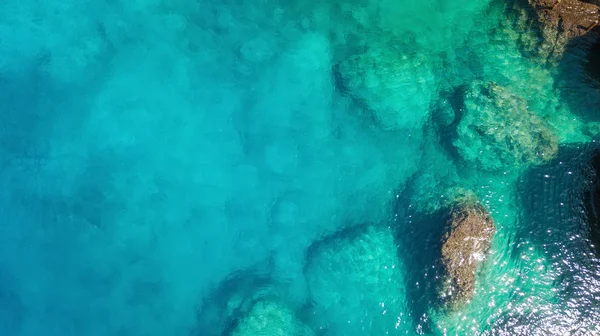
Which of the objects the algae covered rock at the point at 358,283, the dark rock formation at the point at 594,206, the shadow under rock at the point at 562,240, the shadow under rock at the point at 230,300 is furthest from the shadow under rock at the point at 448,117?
the shadow under rock at the point at 230,300

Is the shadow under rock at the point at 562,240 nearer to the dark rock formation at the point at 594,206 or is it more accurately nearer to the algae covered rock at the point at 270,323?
the dark rock formation at the point at 594,206

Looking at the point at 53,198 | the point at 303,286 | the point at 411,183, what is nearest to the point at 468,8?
the point at 411,183

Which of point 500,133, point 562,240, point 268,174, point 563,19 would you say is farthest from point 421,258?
point 563,19

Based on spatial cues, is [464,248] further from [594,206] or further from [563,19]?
[563,19]

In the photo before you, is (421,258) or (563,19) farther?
(563,19)

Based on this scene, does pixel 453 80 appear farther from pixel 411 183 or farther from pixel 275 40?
pixel 275 40

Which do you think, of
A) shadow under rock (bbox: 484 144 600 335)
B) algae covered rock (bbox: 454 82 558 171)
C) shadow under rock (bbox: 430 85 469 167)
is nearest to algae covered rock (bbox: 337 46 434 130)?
shadow under rock (bbox: 430 85 469 167)
